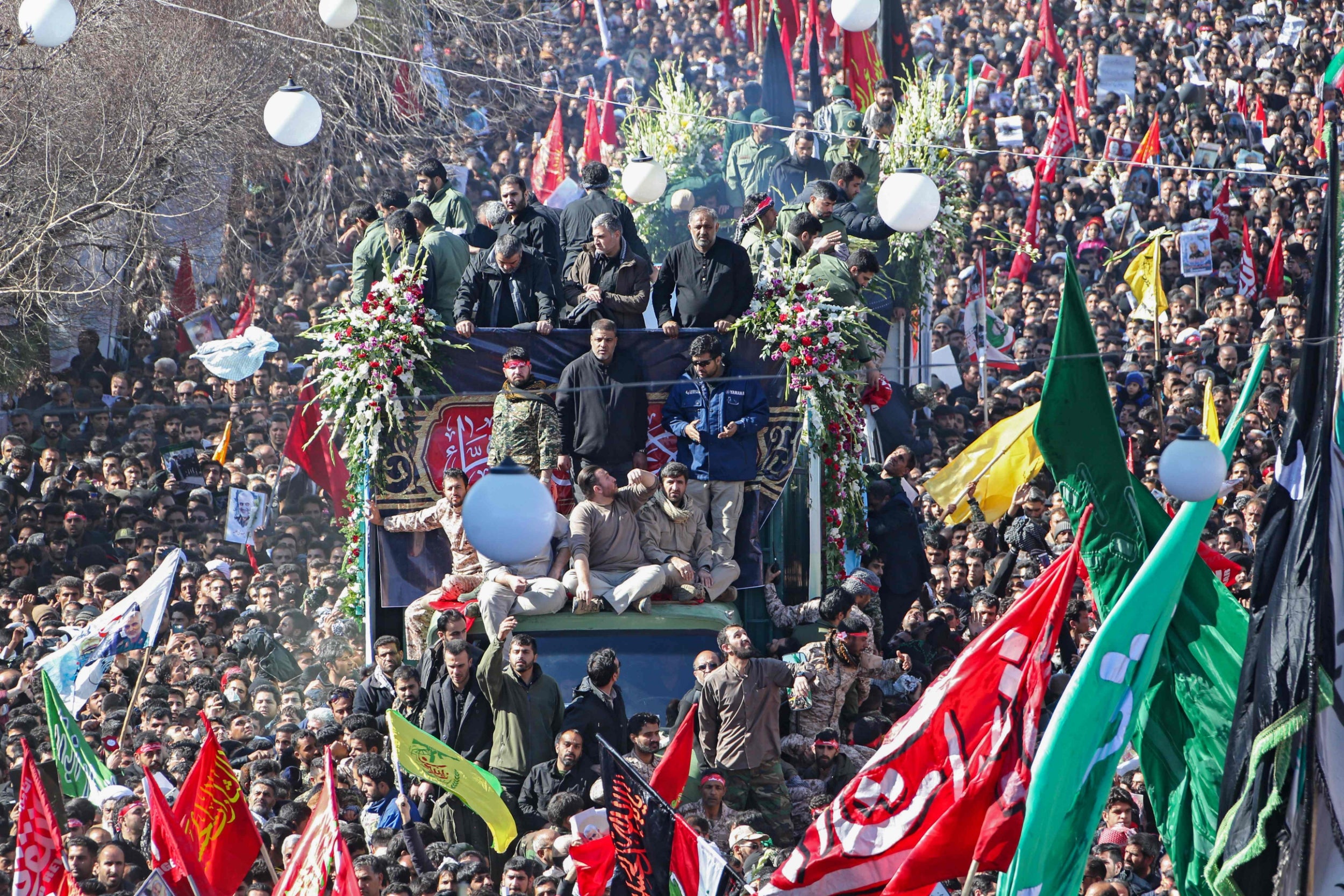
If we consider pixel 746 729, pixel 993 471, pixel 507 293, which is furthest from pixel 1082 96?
pixel 746 729

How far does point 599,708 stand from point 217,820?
2.39 metres

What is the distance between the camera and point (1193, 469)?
8.40 meters

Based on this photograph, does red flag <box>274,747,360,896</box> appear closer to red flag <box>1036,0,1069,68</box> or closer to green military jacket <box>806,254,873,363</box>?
green military jacket <box>806,254,873,363</box>

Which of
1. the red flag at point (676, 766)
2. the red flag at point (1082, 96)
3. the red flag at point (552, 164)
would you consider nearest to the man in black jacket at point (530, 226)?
the red flag at point (676, 766)

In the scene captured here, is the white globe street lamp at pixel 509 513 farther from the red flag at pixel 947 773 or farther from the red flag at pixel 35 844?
the red flag at pixel 947 773

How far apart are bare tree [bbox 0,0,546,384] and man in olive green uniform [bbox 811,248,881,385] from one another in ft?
21.1

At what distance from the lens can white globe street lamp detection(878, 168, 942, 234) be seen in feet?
47.0

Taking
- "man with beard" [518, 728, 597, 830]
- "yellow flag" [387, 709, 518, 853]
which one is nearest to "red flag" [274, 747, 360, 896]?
"yellow flag" [387, 709, 518, 853]

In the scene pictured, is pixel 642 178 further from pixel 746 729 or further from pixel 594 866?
pixel 594 866

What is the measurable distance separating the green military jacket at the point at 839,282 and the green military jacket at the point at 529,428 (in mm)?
2164

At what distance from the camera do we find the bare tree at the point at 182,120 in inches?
772

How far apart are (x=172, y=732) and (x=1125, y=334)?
11.3m

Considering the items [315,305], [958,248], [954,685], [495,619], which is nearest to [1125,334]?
[958,248]

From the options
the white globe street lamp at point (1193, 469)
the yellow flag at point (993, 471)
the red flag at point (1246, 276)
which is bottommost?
the yellow flag at point (993, 471)
